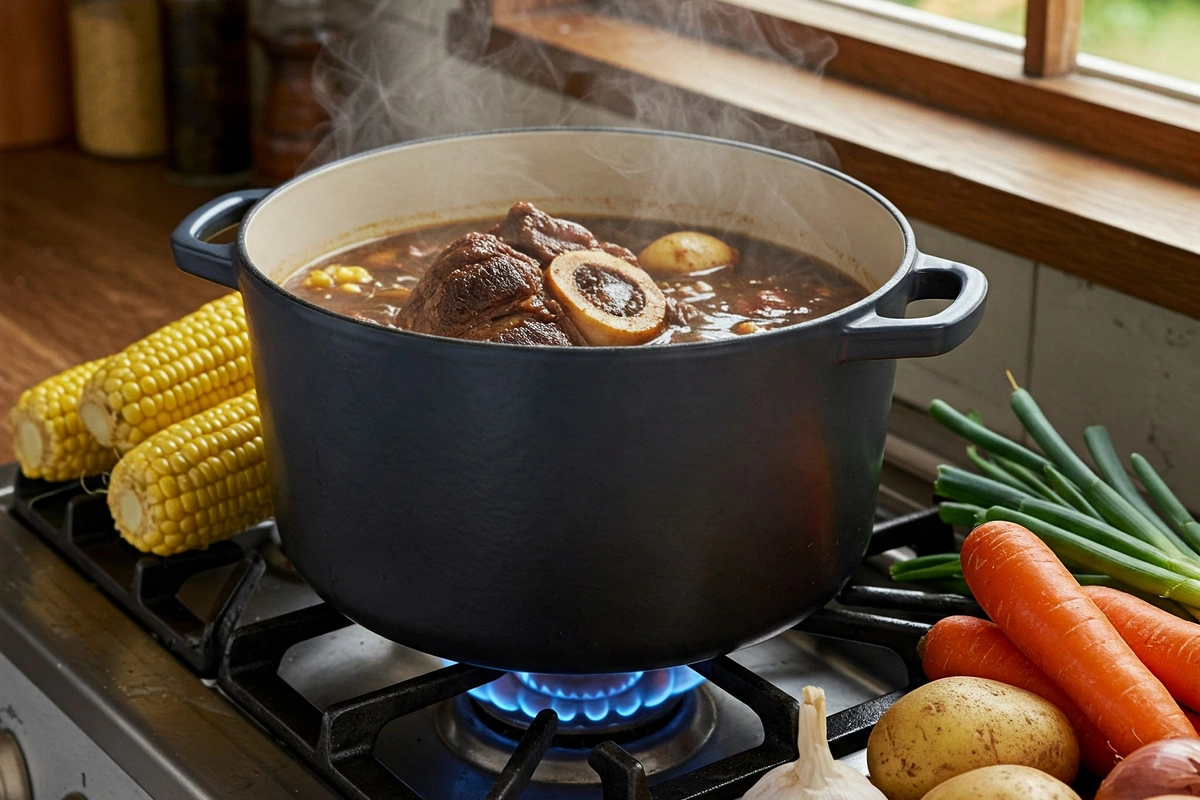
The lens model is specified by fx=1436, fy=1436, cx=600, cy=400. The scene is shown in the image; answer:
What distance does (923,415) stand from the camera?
1509 millimetres

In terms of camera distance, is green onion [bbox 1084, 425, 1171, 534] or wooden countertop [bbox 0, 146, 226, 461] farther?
wooden countertop [bbox 0, 146, 226, 461]

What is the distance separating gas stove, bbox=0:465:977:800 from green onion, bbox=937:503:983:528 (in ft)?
0.18

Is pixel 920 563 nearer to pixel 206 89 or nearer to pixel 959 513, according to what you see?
pixel 959 513

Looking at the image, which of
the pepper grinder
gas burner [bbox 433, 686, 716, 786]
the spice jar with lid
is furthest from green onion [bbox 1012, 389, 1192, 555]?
the spice jar with lid

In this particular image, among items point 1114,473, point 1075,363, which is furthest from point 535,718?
point 1075,363

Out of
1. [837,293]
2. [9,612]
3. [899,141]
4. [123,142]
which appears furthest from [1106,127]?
[123,142]

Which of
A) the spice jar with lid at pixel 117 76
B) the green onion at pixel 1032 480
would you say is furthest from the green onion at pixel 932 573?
the spice jar with lid at pixel 117 76

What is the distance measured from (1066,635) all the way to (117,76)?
1.91 m

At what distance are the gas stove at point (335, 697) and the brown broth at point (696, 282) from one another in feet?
0.65

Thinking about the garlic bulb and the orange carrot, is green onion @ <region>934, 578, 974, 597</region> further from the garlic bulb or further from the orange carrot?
the garlic bulb

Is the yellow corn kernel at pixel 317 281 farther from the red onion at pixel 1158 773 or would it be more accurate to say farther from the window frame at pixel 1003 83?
the window frame at pixel 1003 83

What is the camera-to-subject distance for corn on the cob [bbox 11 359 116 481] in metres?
1.25

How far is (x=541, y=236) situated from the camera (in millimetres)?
1090

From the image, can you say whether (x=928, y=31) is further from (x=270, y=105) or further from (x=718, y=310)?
(x=270, y=105)
